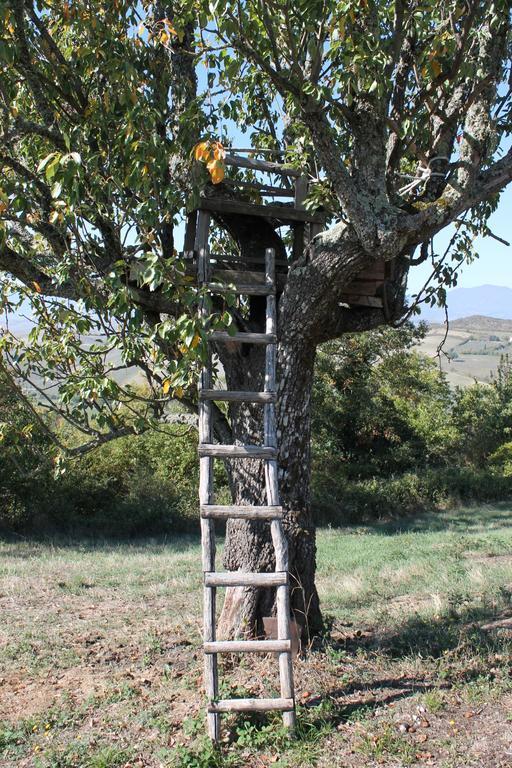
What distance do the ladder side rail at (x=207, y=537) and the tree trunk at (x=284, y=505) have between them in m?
0.80

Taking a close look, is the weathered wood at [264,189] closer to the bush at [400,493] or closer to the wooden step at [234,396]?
the wooden step at [234,396]

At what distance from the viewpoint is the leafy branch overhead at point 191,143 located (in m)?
5.78

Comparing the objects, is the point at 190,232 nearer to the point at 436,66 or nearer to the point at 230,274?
the point at 230,274

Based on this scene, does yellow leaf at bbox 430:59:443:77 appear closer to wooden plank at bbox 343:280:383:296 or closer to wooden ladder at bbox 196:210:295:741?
wooden plank at bbox 343:280:383:296

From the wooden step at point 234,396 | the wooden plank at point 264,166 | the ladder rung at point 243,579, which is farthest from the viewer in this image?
the wooden plank at point 264,166

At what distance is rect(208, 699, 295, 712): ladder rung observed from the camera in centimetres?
490

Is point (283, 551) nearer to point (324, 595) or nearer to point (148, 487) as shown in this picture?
point (324, 595)

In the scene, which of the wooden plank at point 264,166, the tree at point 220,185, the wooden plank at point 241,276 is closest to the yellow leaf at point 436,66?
the tree at point 220,185

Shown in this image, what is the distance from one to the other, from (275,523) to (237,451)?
2.14 feet

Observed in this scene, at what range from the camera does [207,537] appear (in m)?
5.38

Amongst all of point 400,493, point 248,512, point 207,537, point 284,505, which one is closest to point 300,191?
point 284,505

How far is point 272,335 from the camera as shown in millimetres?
6117

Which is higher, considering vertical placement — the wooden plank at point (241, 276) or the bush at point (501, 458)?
the wooden plank at point (241, 276)

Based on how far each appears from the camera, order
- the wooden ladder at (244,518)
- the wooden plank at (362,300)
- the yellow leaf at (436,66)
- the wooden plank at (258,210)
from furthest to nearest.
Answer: the wooden plank at (362,300) < the wooden plank at (258,210) < the yellow leaf at (436,66) < the wooden ladder at (244,518)
